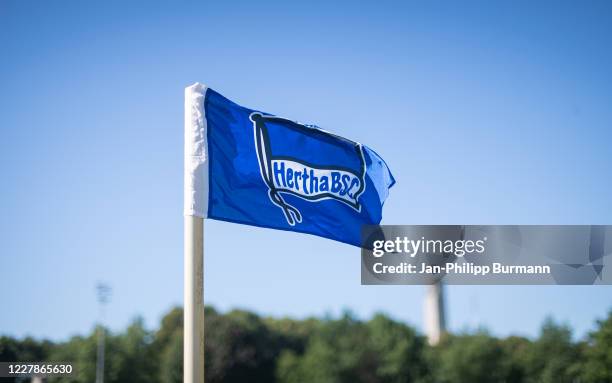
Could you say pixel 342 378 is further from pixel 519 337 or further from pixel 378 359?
pixel 519 337

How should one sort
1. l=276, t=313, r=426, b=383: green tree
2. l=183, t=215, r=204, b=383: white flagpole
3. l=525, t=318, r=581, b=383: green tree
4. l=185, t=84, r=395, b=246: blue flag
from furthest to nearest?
1. l=525, t=318, r=581, b=383: green tree
2. l=276, t=313, r=426, b=383: green tree
3. l=185, t=84, r=395, b=246: blue flag
4. l=183, t=215, r=204, b=383: white flagpole

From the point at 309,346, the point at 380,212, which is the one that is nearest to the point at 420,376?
the point at 309,346

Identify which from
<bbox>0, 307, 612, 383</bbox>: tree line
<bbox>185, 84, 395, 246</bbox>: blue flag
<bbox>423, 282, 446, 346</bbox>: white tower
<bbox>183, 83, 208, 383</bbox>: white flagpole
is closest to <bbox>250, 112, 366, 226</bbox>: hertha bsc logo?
<bbox>185, 84, 395, 246</bbox>: blue flag

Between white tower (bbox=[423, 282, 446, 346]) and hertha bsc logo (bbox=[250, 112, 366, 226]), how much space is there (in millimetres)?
48611

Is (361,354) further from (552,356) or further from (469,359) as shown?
(552,356)

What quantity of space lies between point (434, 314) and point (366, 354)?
889 centimetres

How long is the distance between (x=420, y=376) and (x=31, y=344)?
26.6 m

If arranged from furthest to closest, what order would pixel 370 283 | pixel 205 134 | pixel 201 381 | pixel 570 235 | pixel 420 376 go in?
pixel 420 376
pixel 570 235
pixel 370 283
pixel 205 134
pixel 201 381

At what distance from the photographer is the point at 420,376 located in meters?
61.9

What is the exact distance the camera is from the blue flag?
10625 millimetres

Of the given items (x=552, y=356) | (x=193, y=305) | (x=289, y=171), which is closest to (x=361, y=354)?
(x=552, y=356)

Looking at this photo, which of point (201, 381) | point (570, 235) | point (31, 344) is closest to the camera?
point (201, 381)

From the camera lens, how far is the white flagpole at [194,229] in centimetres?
963

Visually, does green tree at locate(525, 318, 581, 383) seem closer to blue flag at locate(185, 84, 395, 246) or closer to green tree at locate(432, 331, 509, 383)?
green tree at locate(432, 331, 509, 383)
